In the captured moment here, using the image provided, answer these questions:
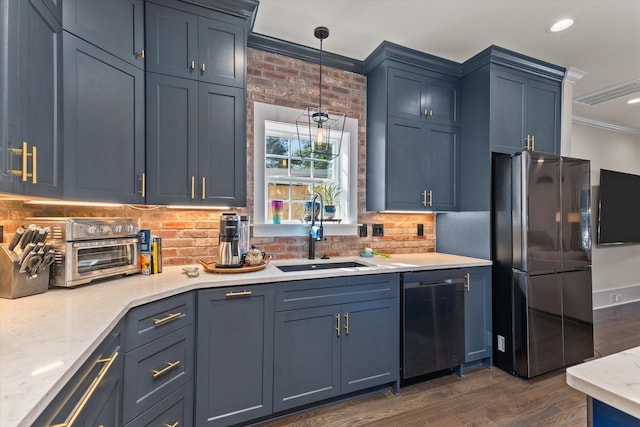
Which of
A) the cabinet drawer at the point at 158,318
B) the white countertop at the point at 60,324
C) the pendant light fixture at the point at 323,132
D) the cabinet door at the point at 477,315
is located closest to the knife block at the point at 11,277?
the white countertop at the point at 60,324

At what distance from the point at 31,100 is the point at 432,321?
2761 millimetres

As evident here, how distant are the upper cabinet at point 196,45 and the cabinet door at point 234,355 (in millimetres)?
1494

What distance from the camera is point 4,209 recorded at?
155cm

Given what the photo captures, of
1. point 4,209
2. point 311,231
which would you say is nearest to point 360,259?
point 311,231

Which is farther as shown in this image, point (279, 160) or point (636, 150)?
point (636, 150)

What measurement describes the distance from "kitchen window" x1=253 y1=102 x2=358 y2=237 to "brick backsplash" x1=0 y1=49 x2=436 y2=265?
69 mm

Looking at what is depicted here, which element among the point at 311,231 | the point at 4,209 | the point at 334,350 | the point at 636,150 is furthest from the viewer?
the point at 636,150

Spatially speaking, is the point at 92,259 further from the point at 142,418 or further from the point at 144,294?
the point at 142,418

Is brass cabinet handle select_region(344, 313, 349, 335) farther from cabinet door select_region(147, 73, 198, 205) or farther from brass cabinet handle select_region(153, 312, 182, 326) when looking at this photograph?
cabinet door select_region(147, 73, 198, 205)

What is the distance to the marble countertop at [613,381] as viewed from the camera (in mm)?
692

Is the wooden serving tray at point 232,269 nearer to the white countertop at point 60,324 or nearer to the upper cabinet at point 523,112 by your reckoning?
the white countertop at point 60,324

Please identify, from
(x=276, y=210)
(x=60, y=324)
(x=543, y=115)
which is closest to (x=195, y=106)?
(x=276, y=210)

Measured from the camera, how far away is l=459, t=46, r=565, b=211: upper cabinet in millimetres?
2779

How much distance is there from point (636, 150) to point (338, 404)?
20.7 ft
